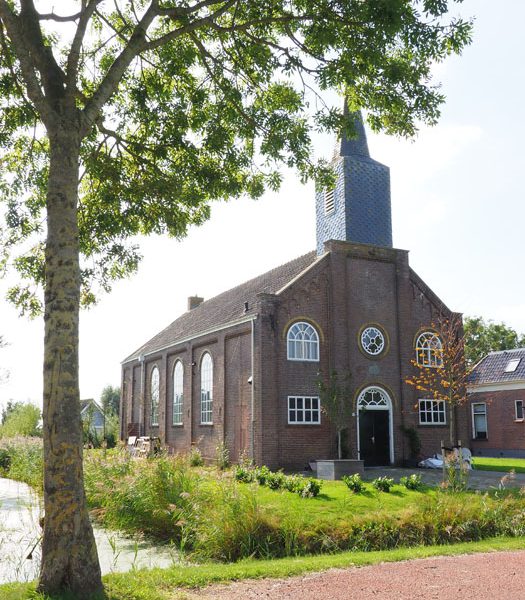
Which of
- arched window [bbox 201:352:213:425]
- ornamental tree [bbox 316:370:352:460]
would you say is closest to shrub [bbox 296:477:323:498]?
ornamental tree [bbox 316:370:352:460]

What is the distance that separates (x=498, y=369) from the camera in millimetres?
36250

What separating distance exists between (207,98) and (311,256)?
16524mm

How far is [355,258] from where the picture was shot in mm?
26297

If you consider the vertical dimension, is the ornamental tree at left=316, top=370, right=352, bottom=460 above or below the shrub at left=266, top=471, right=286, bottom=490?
above

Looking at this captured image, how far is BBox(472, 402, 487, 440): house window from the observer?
3653cm

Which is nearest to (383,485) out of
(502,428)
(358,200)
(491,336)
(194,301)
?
(358,200)

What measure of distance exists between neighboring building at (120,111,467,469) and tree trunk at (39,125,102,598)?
16.2m

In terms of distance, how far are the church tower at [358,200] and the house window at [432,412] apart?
7073mm

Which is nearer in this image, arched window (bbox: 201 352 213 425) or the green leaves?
the green leaves

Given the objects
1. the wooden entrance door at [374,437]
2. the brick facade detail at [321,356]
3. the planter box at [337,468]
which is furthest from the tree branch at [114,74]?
the wooden entrance door at [374,437]

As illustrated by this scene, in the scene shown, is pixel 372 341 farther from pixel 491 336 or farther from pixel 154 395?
pixel 491 336

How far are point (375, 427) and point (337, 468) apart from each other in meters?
6.37

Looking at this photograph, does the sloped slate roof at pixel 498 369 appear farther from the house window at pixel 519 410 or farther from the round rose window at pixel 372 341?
the round rose window at pixel 372 341

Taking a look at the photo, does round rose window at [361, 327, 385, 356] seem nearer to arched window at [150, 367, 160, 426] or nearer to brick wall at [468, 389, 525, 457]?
brick wall at [468, 389, 525, 457]
